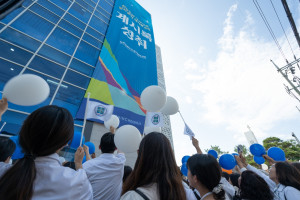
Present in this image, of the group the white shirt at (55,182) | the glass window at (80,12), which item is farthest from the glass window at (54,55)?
the white shirt at (55,182)

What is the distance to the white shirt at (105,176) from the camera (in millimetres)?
1680

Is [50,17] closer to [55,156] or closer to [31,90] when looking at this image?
[31,90]

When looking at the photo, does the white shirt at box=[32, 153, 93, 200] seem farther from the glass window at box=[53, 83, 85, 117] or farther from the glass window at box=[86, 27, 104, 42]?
the glass window at box=[86, 27, 104, 42]

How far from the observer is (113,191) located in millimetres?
1753

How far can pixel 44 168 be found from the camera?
35.5 inches

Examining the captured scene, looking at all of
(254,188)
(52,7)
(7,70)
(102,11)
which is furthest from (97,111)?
(102,11)

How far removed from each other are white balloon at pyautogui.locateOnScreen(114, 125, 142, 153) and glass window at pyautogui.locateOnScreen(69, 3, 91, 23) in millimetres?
9779

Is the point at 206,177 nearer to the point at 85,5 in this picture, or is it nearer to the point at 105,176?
the point at 105,176

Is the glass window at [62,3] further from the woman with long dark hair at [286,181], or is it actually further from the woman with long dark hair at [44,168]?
the woman with long dark hair at [286,181]

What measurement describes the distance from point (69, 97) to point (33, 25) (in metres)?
4.07

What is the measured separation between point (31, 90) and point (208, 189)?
2.58 metres

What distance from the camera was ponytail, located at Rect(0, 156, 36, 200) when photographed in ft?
2.53

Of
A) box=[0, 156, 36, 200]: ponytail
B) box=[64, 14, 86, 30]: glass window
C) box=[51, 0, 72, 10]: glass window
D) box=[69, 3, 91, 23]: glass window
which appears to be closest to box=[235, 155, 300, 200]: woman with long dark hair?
box=[0, 156, 36, 200]: ponytail

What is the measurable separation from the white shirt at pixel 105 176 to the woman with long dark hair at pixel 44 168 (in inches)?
27.9
